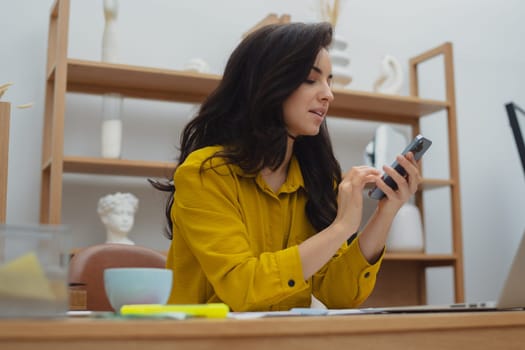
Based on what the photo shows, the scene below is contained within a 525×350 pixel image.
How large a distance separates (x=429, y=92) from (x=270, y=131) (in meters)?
2.14

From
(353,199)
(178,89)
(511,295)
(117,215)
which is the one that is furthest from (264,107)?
(178,89)

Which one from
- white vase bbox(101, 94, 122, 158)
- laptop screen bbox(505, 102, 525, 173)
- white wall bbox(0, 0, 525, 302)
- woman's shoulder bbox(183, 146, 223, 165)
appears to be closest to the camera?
woman's shoulder bbox(183, 146, 223, 165)

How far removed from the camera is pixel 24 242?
0.65 m

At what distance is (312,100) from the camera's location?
152cm

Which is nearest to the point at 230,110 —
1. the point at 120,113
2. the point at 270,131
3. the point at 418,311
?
the point at 270,131

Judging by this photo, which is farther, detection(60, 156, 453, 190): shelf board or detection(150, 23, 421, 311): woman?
detection(60, 156, 453, 190): shelf board

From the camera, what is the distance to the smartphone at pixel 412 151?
4.09 feet

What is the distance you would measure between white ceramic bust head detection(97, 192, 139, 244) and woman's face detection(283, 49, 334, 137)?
1.25 meters

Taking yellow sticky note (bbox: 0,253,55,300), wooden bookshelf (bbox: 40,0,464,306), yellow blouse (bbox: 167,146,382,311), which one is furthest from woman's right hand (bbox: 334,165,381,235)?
wooden bookshelf (bbox: 40,0,464,306)

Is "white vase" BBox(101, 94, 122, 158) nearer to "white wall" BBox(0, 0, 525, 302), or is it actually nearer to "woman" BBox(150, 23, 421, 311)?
"white wall" BBox(0, 0, 525, 302)

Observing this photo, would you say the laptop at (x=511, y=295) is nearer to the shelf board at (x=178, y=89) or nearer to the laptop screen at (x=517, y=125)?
the shelf board at (x=178, y=89)

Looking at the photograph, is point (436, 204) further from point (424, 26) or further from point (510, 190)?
point (424, 26)

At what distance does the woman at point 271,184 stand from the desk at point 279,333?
467mm

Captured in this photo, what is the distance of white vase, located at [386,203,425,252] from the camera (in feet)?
10.0
